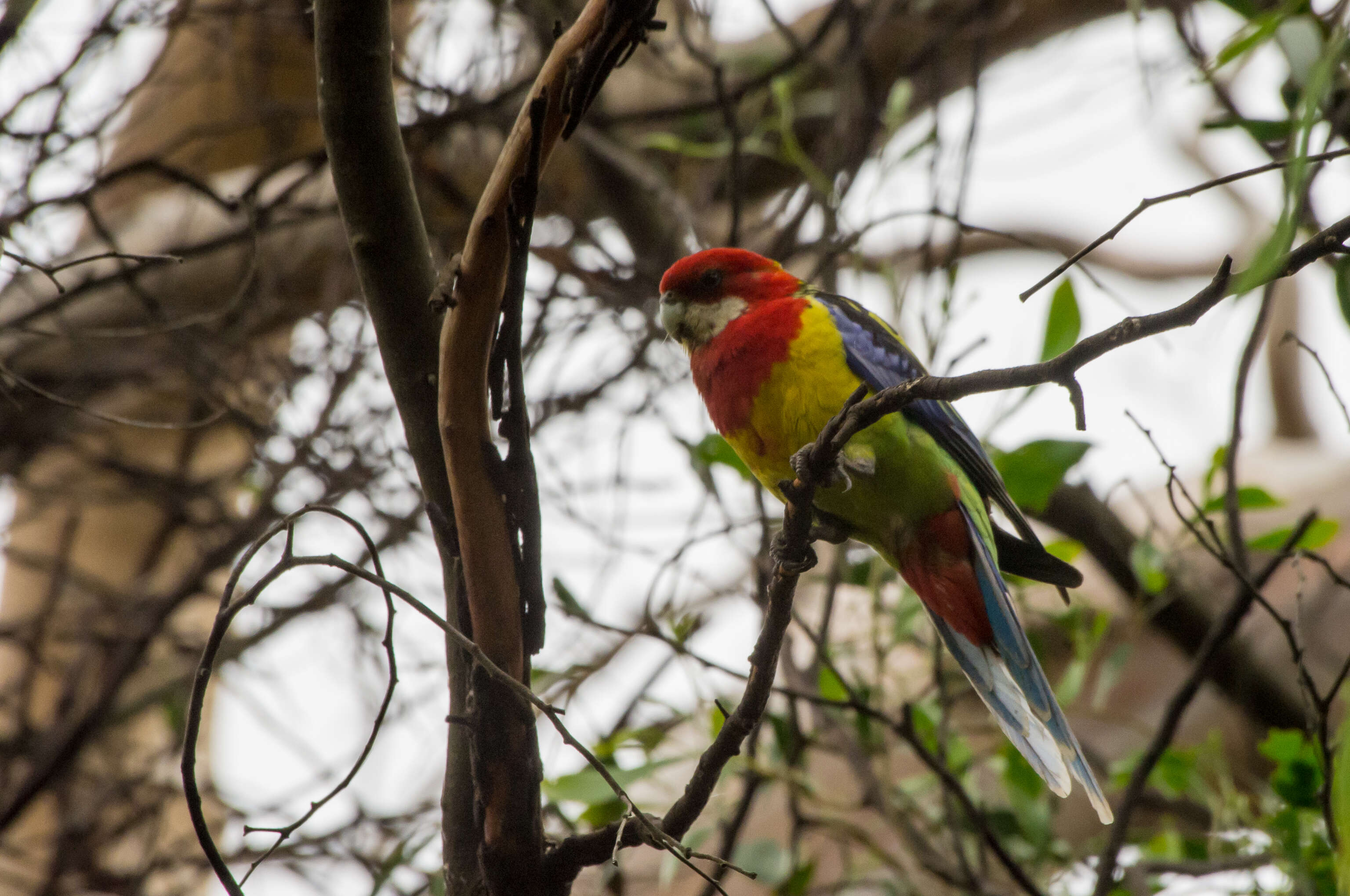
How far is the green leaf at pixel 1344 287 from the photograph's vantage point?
4.88ft

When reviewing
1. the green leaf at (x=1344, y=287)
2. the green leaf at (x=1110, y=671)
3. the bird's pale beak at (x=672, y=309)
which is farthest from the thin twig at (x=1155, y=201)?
the green leaf at (x=1110, y=671)

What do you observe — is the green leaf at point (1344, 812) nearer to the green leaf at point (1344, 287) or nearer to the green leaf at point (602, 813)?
the green leaf at point (1344, 287)

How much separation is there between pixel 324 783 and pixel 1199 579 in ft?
9.56

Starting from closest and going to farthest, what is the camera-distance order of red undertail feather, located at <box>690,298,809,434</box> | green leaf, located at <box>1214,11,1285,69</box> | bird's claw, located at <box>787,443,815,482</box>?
green leaf, located at <box>1214,11,1285,69</box>, bird's claw, located at <box>787,443,815,482</box>, red undertail feather, located at <box>690,298,809,434</box>

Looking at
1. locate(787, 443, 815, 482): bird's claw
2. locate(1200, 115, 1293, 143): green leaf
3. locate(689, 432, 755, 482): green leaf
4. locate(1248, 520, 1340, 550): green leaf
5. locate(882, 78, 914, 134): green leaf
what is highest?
locate(882, 78, 914, 134): green leaf

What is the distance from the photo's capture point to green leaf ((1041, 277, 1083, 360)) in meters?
2.42

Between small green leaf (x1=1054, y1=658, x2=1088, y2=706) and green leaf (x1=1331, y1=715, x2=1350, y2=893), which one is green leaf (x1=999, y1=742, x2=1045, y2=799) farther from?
green leaf (x1=1331, y1=715, x2=1350, y2=893)

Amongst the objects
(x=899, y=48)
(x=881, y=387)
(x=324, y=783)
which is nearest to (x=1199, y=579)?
(x=881, y=387)

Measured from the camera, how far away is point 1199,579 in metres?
3.69

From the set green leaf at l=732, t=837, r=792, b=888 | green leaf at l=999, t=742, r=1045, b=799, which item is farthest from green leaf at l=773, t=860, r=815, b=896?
green leaf at l=999, t=742, r=1045, b=799

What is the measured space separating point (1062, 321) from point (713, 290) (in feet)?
2.47

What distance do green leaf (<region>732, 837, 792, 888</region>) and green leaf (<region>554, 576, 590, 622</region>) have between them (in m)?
0.95

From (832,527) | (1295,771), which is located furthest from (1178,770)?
(832,527)

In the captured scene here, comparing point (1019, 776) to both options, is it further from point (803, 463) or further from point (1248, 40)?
point (1248, 40)
